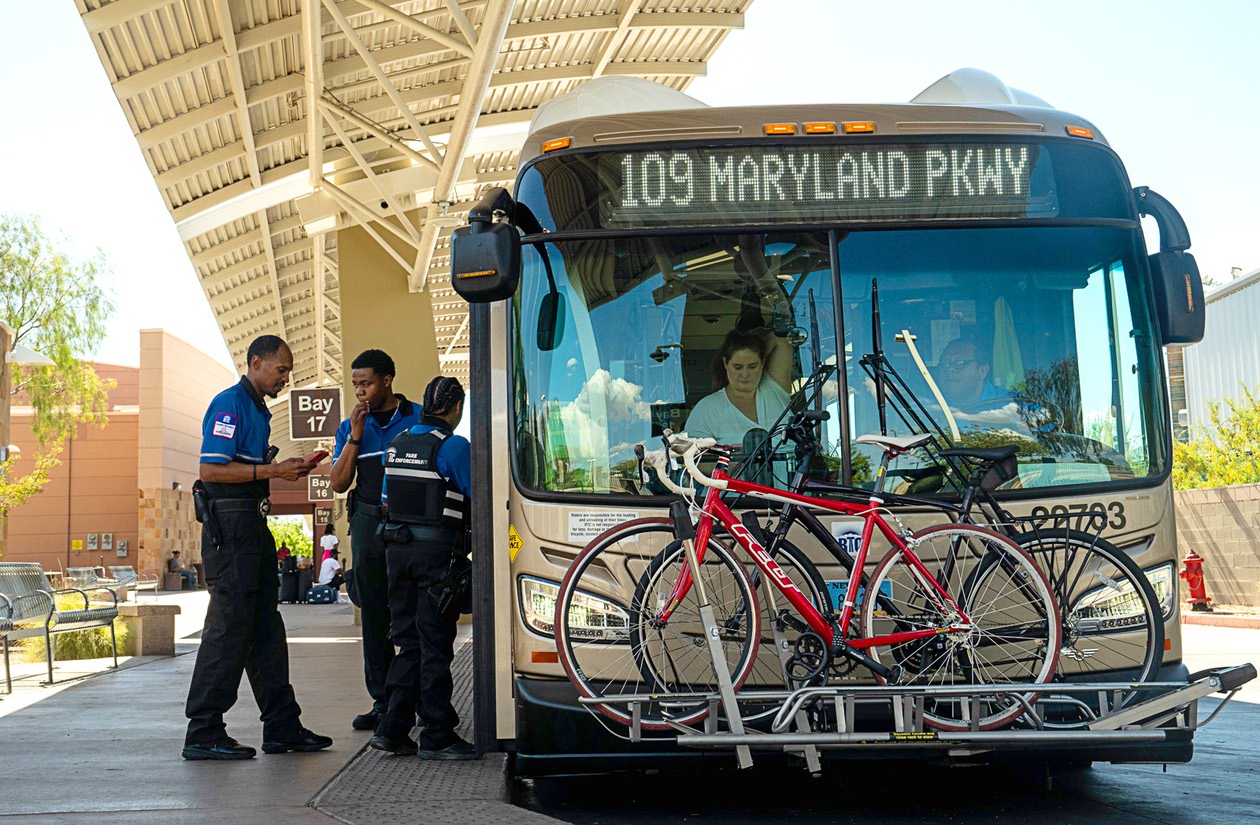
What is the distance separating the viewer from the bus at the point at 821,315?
580 centimetres

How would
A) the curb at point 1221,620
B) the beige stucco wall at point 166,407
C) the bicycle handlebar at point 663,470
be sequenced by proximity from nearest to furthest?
1. the bicycle handlebar at point 663,470
2. the curb at point 1221,620
3. the beige stucco wall at point 166,407

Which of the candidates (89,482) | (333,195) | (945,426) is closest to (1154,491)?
(945,426)

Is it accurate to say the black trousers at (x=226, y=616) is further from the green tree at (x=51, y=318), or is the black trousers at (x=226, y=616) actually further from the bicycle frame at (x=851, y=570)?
the green tree at (x=51, y=318)

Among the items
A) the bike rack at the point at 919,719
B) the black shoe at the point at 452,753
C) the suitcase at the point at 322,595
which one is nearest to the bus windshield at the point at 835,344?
the bike rack at the point at 919,719

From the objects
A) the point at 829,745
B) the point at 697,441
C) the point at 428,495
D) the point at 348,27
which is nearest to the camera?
the point at 829,745

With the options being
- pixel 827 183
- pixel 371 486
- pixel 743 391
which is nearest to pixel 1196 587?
pixel 371 486

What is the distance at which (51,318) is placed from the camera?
47062 mm

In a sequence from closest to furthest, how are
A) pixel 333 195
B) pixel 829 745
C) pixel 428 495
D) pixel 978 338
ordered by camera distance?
pixel 829 745, pixel 978 338, pixel 428 495, pixel 333 195

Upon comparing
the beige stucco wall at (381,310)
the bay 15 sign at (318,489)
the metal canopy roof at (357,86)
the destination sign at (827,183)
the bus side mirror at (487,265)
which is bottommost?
the bay 15 sign at (318,489)

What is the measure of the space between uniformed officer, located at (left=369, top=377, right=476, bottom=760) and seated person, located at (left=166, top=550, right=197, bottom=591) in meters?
52.0

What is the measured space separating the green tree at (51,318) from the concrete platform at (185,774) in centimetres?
3955

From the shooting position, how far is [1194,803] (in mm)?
6238

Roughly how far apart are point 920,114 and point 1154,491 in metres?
1.90

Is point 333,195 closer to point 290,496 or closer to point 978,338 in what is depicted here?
point 978,338
